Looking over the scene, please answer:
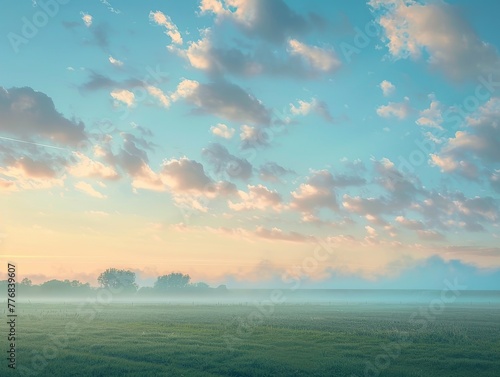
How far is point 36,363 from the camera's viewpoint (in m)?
39.2

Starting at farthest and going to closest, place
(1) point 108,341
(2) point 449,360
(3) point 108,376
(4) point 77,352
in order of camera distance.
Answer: (1) point 108,341 < (4) point 77,352 < (2) point 449,360 < (3) point 108,376

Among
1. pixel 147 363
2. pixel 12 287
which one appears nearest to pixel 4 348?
pixel 12 287

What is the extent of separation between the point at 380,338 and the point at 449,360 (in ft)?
46.4

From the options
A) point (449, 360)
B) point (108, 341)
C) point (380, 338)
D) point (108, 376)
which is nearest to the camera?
point (108, 376)

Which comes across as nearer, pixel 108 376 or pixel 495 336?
pixel 108 376

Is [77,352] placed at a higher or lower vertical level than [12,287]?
lower

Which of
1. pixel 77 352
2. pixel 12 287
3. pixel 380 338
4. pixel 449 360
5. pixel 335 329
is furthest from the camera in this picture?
pixel 335 329

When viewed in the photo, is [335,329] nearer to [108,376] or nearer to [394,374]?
[394,374]

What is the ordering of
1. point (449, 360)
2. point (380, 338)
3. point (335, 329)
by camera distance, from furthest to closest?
point (335, 329)
point (380, 338)
point (449, 360)

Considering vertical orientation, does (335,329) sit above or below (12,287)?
below

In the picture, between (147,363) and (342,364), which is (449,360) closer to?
(342,364)

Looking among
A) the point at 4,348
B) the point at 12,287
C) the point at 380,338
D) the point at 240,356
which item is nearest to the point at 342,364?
the point at 240,356

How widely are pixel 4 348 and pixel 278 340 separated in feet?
104

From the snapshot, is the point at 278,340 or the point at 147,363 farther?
the point at 278,340
